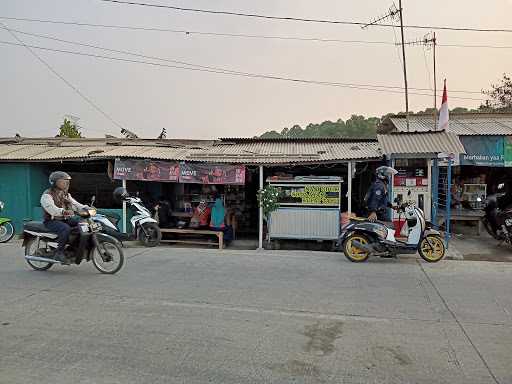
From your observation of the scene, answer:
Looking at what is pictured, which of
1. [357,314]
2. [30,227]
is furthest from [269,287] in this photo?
[30,227]

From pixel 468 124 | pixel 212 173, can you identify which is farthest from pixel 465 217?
pixel 212 173

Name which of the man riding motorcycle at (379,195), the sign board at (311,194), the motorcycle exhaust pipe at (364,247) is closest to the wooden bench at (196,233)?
the sign board at (311,194)

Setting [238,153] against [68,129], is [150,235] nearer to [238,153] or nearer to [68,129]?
[238,153]

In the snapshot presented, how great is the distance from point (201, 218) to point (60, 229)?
16.1 ft

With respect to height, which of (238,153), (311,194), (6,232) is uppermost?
(238,153)

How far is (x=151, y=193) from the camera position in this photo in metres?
13.4

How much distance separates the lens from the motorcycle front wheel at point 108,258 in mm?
6684

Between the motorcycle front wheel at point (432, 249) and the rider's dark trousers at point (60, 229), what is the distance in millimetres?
6275

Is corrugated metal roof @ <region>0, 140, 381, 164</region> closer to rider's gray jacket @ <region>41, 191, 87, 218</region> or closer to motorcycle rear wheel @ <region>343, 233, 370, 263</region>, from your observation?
motorcycle rear wheel @ <region>343, 233, 370, 263</region>

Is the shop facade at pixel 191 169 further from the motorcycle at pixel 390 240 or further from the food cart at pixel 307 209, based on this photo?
the motorcycle at pixel 390 240

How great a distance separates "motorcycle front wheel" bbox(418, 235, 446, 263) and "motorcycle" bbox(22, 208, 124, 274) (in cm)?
553

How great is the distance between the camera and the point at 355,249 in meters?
8.05

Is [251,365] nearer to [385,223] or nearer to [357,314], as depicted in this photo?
[357,314]

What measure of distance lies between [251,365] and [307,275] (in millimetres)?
3533
